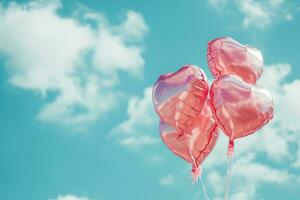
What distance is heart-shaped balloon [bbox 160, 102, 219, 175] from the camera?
40.5 feet

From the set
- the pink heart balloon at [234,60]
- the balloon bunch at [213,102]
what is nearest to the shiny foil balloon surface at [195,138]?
the balloon bunch at [213,102]

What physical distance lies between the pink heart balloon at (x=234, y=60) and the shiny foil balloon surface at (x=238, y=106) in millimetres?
424

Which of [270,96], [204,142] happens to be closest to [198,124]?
[204,142]

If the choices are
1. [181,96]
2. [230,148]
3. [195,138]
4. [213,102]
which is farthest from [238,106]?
[195,138]

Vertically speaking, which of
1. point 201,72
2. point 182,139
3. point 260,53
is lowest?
point 182,139

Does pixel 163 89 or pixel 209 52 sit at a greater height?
pixel 209 52

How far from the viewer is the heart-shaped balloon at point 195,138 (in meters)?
12.4

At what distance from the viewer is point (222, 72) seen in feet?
40.8

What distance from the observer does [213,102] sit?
1191 centimetres

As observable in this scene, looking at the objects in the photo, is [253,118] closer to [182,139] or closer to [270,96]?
[270,96]

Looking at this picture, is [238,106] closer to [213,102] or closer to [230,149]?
[213,102]

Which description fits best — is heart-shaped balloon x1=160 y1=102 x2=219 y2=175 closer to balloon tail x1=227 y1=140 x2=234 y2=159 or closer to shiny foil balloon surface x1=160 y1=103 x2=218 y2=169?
shiny foil balloon surface x1=160 y1=103 x2=218 y2=169

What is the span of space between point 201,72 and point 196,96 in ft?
1.50

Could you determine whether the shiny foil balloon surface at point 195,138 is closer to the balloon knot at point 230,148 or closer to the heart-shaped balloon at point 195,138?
the heart-shaped balloon at point 195,138
